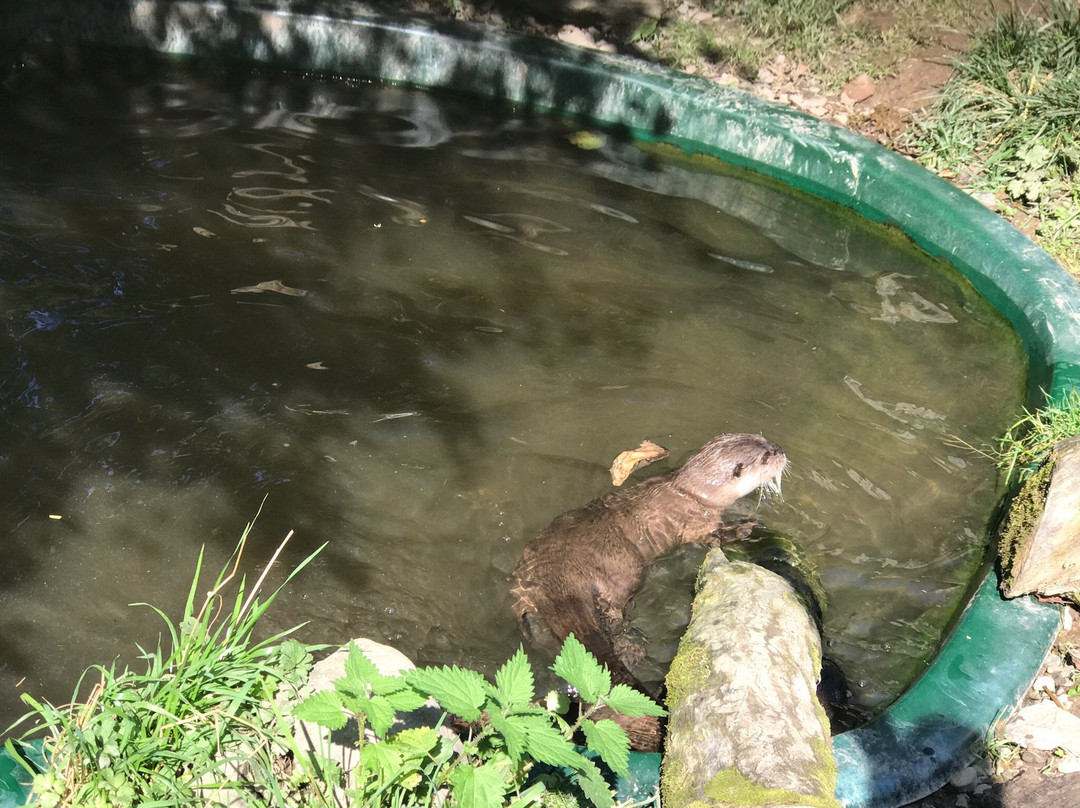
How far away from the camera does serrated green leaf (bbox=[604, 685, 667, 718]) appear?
210 centimetres

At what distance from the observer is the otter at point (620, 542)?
3.21 metres

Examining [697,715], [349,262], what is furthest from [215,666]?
[349,262]

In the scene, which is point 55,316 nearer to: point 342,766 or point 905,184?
point 342,766

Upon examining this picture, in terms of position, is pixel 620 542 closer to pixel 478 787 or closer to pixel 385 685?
pixel 385 685

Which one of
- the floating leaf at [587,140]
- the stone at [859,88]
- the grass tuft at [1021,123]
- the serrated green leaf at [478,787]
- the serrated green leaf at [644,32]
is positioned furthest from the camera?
the serrated green leaf at [644,32]

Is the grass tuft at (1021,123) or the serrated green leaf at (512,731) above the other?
the grass tuft at (1021,123)

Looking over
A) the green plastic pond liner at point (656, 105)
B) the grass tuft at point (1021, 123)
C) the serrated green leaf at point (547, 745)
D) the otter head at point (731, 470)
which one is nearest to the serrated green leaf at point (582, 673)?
the serrated green leaf at point (547, 745)

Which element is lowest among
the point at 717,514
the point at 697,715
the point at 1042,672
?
the point at 717,514

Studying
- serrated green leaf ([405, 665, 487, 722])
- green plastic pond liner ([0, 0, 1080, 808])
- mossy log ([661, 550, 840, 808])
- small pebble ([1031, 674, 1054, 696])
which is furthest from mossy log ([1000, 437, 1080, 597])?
serrated green leaf ([405, 665, 487, 722])

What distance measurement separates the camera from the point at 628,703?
211 cm

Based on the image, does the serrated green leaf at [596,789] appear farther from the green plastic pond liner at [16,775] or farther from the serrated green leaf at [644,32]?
the serrated green leaf at [644,32]

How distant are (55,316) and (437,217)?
1976 mm

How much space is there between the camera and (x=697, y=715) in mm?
2318

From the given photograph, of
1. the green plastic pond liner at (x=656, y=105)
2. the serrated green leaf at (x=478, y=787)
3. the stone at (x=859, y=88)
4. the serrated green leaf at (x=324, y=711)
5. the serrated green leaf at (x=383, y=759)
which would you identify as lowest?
the serrated green leaf at (x=383, y=759)
